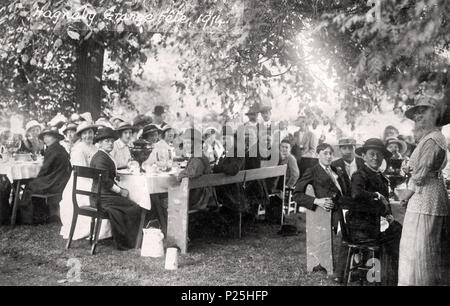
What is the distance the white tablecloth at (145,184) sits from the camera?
6910 millimetres

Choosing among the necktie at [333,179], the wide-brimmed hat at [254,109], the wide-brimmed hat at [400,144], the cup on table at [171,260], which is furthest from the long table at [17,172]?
the wide-brimmed hat at [400,144]

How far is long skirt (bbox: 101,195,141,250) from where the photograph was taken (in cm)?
686

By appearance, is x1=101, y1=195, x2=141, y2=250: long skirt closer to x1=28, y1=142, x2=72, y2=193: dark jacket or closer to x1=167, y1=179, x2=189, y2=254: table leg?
x1=167, y1=179, x2=189, y2=254: table leg

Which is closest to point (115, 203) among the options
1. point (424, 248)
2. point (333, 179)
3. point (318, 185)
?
point (318, 185)

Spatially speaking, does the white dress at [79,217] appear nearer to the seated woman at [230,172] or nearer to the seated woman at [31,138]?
the seated woman at [230,172]

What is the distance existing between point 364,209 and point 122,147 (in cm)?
509

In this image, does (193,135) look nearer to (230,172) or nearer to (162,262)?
(230,172)

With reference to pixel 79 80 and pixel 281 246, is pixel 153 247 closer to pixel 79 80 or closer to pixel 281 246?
pixel 281 246

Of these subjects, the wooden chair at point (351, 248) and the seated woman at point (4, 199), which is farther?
the seated woman at point (4, 199)

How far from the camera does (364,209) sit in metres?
5.00

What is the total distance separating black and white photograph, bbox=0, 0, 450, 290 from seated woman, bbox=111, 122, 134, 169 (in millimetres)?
41

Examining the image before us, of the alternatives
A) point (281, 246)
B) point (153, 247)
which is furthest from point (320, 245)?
point (153, 247)

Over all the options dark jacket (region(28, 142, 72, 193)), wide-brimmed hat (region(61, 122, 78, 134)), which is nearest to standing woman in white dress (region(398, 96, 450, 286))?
dark jacket (region(28, 142, 72, 193))

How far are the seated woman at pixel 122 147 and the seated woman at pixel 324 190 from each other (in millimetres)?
3794
